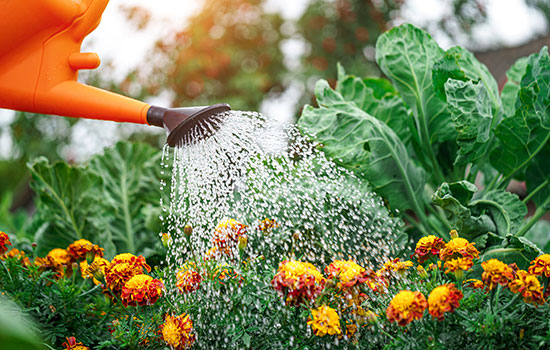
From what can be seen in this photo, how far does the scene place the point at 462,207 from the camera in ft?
5.59

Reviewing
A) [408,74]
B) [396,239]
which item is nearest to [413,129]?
[408,74]

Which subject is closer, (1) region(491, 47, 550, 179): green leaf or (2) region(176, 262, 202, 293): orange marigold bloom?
(2) region(176, 262, 202, 293): orange marigold bloom

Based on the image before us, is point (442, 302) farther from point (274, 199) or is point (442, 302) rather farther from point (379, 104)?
point (379, 104)

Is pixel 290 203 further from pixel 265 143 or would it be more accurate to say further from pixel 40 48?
pixel 40 48

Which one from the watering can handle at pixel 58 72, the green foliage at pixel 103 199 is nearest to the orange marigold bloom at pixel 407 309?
the watering can handle at pixel 58 72

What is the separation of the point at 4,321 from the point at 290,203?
1352 millimetres

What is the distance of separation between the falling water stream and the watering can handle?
0.86 feet

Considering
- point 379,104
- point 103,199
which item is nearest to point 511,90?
point 379,104

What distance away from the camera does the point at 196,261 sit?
5.31 ft

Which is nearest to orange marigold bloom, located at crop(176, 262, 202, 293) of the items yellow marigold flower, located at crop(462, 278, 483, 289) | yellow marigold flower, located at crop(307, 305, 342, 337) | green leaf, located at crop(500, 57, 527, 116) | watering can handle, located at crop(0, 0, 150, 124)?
yellow marigold flower, located at crop(307, 305, 342, 337)

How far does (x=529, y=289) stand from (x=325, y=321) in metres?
0.51

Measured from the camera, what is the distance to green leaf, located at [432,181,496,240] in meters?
1.72

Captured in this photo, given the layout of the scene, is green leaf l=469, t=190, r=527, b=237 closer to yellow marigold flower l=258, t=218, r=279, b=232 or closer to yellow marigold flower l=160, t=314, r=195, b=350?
yellow marigold flower l=258, t=218, r=279, b=232

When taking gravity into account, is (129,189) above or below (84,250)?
below
